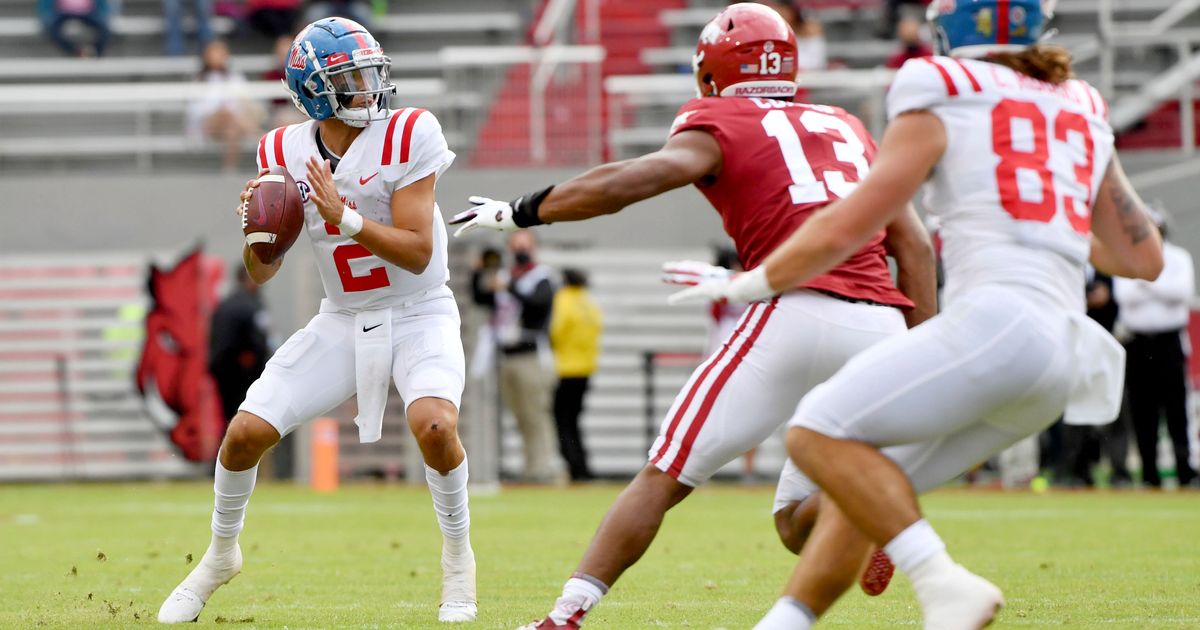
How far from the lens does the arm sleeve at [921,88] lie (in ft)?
13.4

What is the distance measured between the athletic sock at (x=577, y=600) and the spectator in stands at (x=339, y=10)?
561 inches

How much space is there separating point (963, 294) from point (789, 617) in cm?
84

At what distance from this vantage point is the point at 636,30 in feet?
61.5

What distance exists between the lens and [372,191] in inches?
238

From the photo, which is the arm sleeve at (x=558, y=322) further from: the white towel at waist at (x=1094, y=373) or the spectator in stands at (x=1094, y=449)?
the white towel at waist at (x=1094, y=373)

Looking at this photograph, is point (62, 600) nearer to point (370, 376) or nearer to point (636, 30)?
point (370, 376)

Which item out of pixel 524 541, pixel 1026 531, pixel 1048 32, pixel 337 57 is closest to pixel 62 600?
pixel 337 57

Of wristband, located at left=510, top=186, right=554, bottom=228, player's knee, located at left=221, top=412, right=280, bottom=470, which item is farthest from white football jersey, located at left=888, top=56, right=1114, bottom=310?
player's knee, located at left=221, top=412, right=280, bottom=470

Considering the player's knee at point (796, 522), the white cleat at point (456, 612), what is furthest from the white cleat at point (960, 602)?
the white cleat at point (456, 612)

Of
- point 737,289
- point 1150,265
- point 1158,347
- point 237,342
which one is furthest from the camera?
point 237,342

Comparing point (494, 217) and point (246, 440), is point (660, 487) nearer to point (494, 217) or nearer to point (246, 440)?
point (494, 217)

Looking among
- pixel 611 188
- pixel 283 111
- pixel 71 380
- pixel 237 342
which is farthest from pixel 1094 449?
pixel 611 188

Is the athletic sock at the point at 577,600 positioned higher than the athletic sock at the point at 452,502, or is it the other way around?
the athletic sock at the point at 577,600

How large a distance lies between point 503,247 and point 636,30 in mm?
3430
